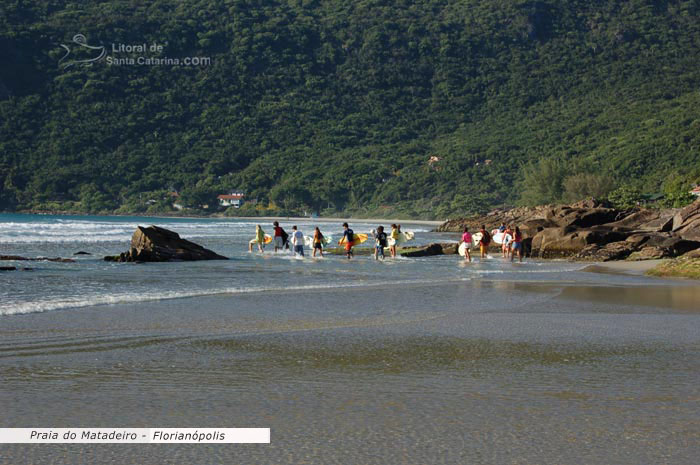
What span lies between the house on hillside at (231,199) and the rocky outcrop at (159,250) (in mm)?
133477

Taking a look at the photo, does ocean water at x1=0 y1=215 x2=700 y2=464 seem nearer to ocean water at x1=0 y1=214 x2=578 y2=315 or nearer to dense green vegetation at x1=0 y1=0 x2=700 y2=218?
ocean water at x1=0 y1=214 x2=578 y2=315

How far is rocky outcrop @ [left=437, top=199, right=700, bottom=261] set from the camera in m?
30.8

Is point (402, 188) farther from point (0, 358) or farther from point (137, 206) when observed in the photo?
point (0, 358)

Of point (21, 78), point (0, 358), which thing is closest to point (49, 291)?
point (0, 358)

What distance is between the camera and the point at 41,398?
7359 mm

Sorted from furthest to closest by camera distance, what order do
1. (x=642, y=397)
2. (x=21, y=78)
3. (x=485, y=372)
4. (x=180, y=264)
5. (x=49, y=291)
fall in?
1. (x=21, y=78)
2. (x=180, y=264)
3. (x=49, y=291)
4. (x=485, y=372)
5. (x=642, y=397)

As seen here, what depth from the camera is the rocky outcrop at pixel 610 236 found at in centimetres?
3081

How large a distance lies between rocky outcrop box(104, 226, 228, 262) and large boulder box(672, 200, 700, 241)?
18.7m

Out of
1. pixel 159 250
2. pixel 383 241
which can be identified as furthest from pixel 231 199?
pixel 159 250

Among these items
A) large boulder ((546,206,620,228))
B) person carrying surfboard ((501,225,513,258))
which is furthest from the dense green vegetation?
person carrying surfboard ((501,225,513,258))

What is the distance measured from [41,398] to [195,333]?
413 cm

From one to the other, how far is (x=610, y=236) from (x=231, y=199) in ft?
445

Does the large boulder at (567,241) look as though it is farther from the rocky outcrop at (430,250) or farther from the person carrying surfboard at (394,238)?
the person carrying surfboard at (394,238)
